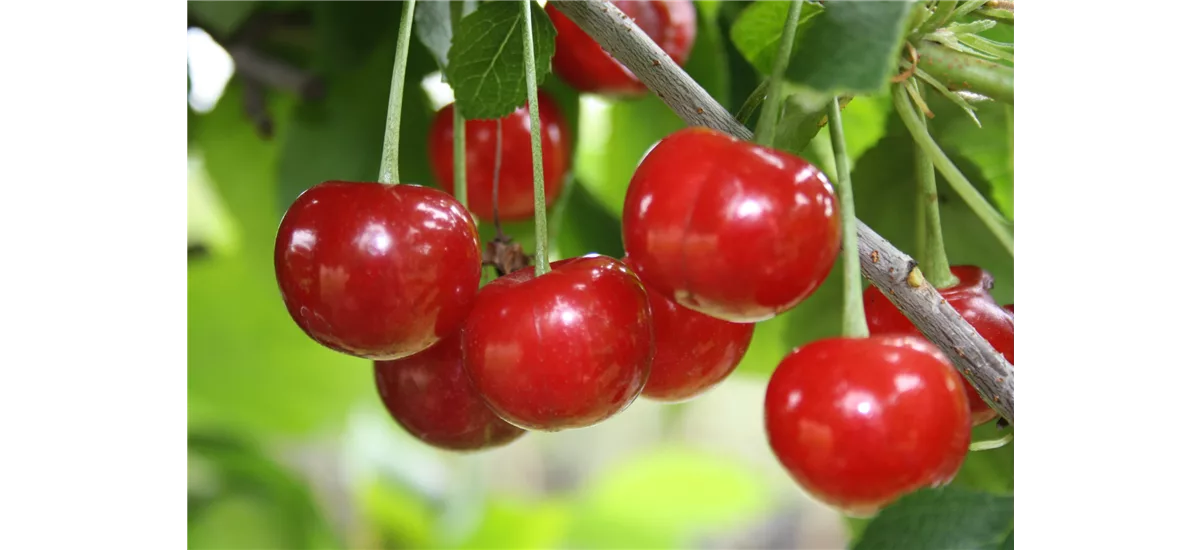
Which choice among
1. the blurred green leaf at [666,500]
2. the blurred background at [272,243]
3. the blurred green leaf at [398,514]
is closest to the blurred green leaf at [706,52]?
the blurred background at [272,243]

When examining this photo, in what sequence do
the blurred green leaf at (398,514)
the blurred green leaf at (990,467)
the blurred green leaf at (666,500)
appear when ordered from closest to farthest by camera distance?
the blurred green leaf at (990,467) < the blurred green leaf at (398,514) < the blurred green leaf at (666,500)

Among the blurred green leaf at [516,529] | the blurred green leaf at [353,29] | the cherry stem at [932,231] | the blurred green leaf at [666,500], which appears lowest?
the blurred green leaf at [666,500]

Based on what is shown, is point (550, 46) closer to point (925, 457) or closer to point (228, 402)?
point (925, 457)

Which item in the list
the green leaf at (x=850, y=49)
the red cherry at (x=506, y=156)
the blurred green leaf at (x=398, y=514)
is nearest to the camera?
the green leaf at (x=850, y=49)

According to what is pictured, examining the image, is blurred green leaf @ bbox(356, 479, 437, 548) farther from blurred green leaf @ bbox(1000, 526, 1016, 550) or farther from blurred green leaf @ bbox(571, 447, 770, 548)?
blurred green leaf @ bbox(1000, 526, 1016, 550)

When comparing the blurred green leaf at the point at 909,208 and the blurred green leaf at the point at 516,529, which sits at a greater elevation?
the blurred green leaf at the point at 909,208

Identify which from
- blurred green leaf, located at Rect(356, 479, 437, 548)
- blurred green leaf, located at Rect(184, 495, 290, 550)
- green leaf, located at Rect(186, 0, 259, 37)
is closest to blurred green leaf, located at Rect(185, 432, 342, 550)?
blurred green leaf, located at Rect(184, 495, 290, 550)

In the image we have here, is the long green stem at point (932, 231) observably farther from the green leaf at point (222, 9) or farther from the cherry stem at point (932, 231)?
the green leaf at point (222, 9)
